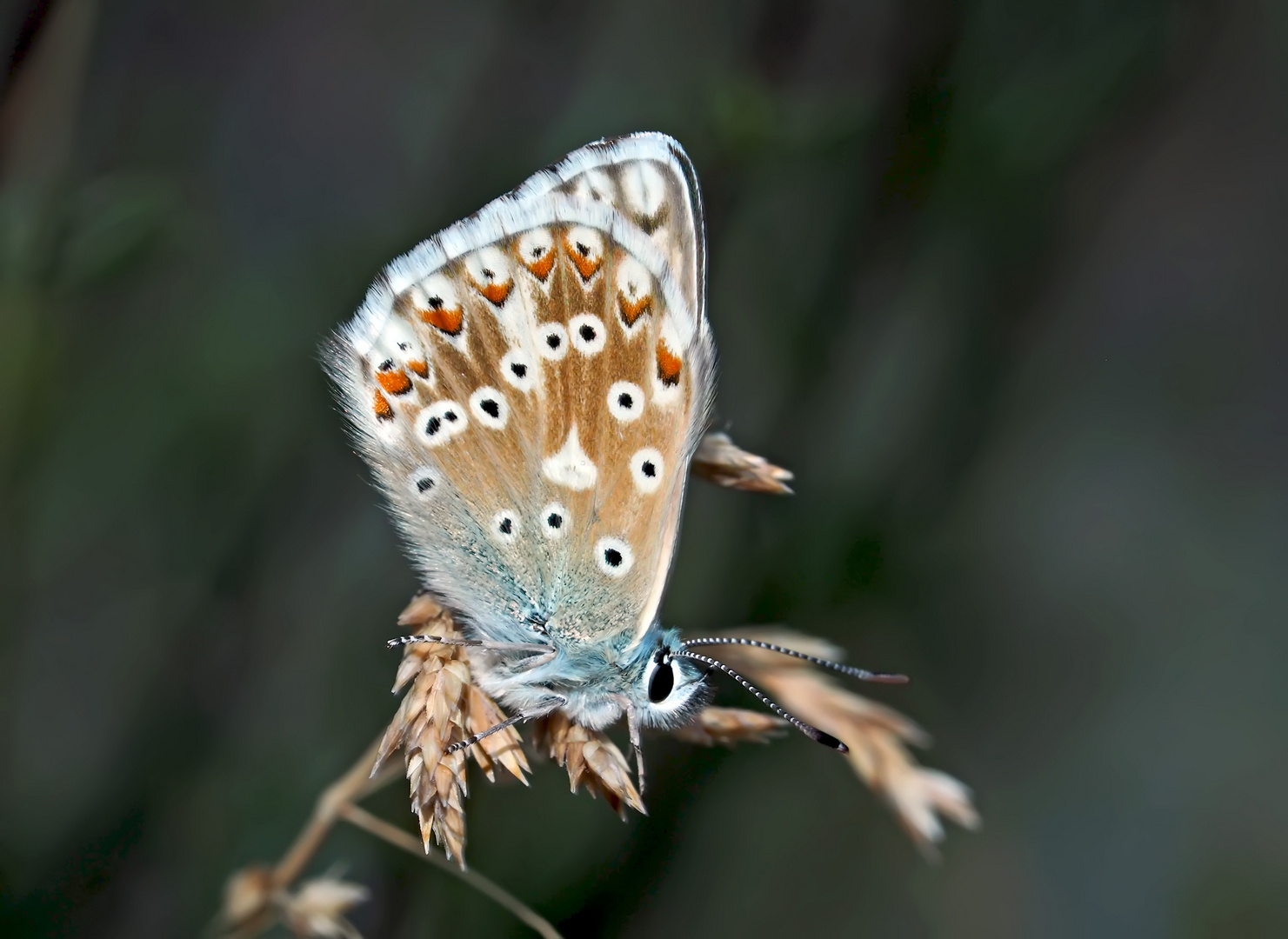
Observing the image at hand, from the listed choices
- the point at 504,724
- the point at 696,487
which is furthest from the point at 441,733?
the point at 696,487

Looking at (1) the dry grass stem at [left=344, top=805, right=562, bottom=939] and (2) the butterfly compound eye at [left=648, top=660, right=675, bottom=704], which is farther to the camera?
(2) the butterfly compound eye at [left=648, top=660, right=675, bottom=704]

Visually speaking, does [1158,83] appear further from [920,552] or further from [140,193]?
[140,193]

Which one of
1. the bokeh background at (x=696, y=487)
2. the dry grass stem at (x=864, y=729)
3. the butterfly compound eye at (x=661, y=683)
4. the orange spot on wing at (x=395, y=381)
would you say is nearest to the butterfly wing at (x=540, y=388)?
the orange spot on wing at (x=395, y=381)

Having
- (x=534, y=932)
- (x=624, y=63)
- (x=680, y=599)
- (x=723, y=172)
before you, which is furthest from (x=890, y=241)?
(x=534, y=932)

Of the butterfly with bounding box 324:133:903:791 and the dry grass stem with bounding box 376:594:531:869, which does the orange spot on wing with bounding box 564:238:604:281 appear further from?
the dry grass stem with bounding box 376:594:531:869

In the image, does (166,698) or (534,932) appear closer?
(534,932)

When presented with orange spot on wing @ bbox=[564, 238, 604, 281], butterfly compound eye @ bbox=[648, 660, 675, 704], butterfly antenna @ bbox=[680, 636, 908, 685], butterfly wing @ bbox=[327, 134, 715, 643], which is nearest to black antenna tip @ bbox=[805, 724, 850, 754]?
butterfly antenna @ bbox=[680, 636, 908, 685]
